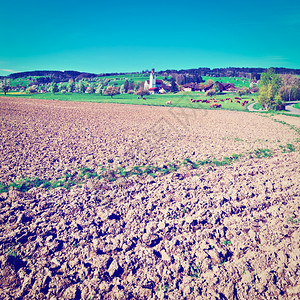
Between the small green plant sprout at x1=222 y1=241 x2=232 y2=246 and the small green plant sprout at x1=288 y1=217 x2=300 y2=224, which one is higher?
the small green plant sprout at x1=288 y1=217 x2=300 y2=224

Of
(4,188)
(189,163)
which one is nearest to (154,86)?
(189,163)

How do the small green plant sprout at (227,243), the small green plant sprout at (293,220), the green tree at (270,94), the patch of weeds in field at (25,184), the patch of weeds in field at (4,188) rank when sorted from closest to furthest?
the small green plant sprout at (227,243)
the small green plant sprout at (293,220)
the patch of weeds in field at (4,188)
the patch of weeds in field at (25,184)
the green tree at (270,94)

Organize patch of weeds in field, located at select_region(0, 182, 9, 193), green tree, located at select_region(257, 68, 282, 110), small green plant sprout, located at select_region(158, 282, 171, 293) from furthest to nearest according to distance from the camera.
Answer: green tree, located at select_region(257, 68, 282, 110) < patch of weeds in field, located at select_region(0, 182, 9, 193) < small green plant sprout, located at select_region(158, 282, 171, 293)

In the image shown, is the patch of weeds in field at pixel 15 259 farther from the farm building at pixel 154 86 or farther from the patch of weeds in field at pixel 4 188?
the farm building at pixel 154 86

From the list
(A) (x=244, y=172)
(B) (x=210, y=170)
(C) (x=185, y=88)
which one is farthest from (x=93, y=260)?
(C) (x=185, y=88)

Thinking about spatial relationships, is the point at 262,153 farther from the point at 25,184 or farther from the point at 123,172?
the point at 25,184

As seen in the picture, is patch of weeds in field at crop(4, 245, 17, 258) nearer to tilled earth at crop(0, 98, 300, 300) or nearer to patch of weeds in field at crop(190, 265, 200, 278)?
tilled earth at crop(0, 98, 300, 300)

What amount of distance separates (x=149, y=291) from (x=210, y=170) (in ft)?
26.9

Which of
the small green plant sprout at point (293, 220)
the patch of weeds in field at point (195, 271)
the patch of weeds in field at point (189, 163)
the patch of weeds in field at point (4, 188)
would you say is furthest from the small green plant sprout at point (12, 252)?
the patch of weeds in field at point (189, 163)

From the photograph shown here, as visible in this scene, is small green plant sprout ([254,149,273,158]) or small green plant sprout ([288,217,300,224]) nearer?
small green plant sprout ([288,217,300,224])

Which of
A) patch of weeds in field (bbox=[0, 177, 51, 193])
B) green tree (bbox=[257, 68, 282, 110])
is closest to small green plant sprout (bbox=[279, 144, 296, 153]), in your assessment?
patch of weeds in field (bbox=[0, 177, 51, 193])

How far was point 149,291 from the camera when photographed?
462cm

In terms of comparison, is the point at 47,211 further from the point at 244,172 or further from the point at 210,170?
the point at 244,172

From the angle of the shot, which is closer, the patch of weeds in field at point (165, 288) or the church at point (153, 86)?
the patch of weeds in field at point (165, 288)
